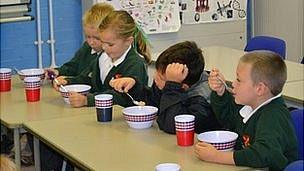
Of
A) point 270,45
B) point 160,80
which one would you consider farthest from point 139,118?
point 270,45

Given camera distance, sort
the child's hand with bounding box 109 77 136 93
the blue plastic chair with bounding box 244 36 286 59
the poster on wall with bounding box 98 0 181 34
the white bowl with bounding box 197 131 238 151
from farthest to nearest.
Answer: the poster on wall with bounding box 98 0 181 34 < the blue plastic chair with bounding box 244 36 286 59 < the child's hand with bounding box 109 77 136 93 < the white bowl with bounding box 197 131 238 151

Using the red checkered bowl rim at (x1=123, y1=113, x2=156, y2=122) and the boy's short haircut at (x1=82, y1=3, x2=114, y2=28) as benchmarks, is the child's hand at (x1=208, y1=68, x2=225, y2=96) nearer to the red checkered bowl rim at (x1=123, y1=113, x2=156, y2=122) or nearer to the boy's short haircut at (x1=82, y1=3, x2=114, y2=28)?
the red checkered bowl rim at (x1=123, y1=113, x2=156, y2=122)

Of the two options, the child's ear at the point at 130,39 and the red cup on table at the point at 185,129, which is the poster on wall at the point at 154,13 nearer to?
the child's ear at the point at 130,39

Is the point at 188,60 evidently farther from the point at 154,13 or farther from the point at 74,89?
the point at 154,13

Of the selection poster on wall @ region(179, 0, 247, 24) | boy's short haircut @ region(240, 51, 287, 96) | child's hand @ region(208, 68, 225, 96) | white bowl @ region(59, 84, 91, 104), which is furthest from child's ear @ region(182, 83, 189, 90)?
poster on wall @ region(179, 0, 247, 24)

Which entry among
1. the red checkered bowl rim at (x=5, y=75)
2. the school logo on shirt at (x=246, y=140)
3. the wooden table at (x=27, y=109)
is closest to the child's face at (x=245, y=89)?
the school logo on shirt at (x=246, y=140)

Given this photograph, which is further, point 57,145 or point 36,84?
point 36,84

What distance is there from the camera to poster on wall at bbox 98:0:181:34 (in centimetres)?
516

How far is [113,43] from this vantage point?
311 centimetres

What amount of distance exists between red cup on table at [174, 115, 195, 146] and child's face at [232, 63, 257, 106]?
0.18 metres

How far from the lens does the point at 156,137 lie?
97.5 inches

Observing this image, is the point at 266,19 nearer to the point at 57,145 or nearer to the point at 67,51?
the point at 67,51

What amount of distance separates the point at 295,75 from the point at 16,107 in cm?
159

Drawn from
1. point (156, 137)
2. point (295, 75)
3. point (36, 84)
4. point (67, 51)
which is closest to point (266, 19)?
point (67, 51)
